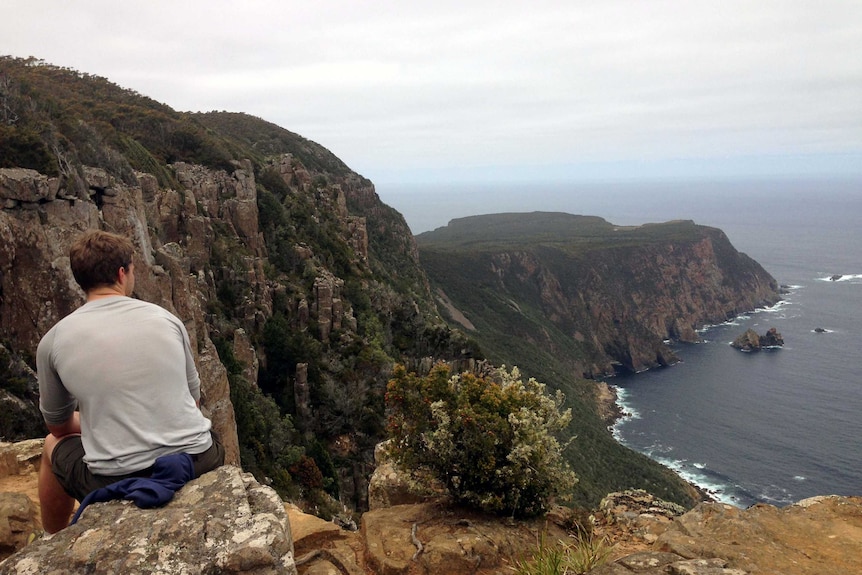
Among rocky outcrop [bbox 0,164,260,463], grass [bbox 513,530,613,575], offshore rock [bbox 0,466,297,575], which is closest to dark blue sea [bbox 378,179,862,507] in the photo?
rocky outcrop [bbox 0,164,260,463]

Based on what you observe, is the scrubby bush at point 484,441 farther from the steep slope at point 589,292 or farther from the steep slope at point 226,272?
the steep slope at point 589,292

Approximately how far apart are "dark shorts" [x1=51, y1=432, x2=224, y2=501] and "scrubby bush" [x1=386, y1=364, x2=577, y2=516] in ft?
15.4

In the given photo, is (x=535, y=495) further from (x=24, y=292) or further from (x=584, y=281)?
(x=584, y=281)

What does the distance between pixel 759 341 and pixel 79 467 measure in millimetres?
141856

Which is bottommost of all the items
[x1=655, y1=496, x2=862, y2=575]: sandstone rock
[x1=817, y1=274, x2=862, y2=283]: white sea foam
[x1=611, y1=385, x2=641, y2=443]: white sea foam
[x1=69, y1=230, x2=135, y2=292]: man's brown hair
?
[x1=611, y1=385, x2=641, y2=443]: white sea foam

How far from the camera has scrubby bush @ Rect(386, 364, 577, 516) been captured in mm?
8930

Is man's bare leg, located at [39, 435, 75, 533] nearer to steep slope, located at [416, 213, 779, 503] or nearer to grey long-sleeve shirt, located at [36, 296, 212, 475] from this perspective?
grey long-sleeve shirt, located at [36, 296, 212, 475]

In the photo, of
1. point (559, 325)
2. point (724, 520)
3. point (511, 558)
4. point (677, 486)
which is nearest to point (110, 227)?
point (511, 558)

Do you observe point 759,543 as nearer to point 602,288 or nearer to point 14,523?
point 14,523

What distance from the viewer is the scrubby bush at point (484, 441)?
A: 29.3 ft

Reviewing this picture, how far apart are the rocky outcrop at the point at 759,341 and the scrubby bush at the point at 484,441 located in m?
133

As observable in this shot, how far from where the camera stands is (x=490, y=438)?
898 centimetres

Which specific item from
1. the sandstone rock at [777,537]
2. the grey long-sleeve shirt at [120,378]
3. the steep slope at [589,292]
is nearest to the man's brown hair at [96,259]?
the grey long-sleeve shirt at [120,378]

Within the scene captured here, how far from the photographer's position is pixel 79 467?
4910 millimetres
